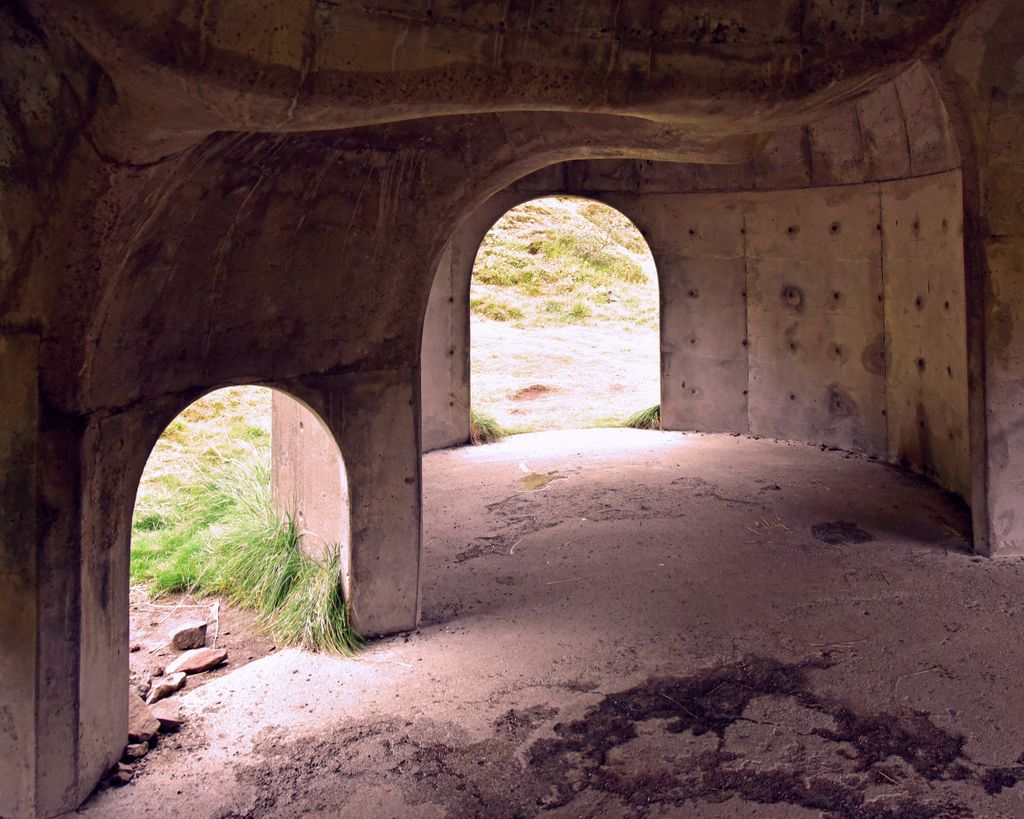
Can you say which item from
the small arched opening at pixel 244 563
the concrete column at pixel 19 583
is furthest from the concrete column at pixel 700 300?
the concrete column at pixel 19 583

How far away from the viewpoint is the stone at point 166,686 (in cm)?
476

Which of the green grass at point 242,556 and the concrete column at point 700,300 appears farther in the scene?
the concrete column at point 700,300

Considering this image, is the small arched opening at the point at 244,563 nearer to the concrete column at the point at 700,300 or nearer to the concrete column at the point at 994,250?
the concrete column at the point at 994,250

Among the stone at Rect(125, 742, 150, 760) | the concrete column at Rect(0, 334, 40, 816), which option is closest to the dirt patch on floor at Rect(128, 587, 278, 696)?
the stone at Rect(125, 742, 150, 760)

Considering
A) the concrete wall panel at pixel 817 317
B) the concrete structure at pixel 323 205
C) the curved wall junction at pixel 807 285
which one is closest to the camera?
the concrete structure at pixel 323 205

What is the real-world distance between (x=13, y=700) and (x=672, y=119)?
295cm

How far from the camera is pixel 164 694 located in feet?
15.8

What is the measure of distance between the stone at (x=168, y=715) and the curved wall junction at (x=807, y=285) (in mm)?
5635

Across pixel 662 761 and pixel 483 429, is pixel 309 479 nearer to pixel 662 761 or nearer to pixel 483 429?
pixel 662 761

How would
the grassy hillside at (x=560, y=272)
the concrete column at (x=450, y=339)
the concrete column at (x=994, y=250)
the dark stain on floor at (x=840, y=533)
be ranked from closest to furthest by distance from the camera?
the concrete column at (x=994, y=250) < the dark stain on floor at (x=840, y=533) < the concrete column at (x=450, y=339) < the grassy hillside at (x=560, y=272)

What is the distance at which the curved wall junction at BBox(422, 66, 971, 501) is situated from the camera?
7.86 metres

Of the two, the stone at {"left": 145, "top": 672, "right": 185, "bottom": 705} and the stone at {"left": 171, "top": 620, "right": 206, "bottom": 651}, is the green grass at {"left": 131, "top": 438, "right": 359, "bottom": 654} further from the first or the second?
the stone at {"left": 145, "top": 672, "right": 185, "bottom": 705}

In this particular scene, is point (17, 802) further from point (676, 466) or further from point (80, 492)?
point (676, 466)

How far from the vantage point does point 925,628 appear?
16.9 feet
